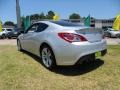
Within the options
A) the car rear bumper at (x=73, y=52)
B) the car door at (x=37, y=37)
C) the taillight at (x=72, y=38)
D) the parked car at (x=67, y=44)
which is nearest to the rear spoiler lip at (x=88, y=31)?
the parked car at (x=67, y=44)

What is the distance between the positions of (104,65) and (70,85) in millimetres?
1848

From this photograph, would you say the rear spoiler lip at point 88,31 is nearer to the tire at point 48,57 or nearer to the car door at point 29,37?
the tire at point 48,57

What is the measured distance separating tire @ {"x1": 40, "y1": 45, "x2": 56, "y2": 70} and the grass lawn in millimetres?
156

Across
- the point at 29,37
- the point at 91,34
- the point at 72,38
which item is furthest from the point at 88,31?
the point at 29,37

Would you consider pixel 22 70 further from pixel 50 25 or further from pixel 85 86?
pixel 85 86

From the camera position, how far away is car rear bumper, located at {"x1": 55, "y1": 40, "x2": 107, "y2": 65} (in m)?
5.86

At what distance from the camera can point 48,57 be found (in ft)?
21.9

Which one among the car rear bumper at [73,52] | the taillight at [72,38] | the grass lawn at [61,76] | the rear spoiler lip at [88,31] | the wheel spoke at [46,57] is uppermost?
the rear spoiler lip at [88,31]

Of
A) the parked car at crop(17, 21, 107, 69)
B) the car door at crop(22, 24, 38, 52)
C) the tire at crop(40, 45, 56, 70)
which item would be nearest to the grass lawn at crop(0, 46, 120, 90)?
the tire at crop(40, 45, 56, 70)

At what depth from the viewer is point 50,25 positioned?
6.89m

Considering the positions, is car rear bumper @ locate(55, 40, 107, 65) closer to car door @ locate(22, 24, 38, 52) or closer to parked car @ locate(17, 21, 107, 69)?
parked car @ locate(17, 21, 107, 69)

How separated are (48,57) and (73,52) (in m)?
1.07

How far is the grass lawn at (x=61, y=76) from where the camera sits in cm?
529

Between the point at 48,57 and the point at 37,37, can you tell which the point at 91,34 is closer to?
the point at 48,57
